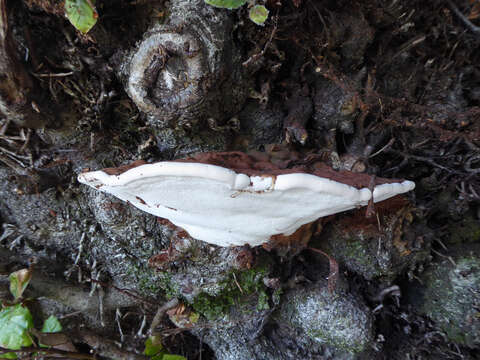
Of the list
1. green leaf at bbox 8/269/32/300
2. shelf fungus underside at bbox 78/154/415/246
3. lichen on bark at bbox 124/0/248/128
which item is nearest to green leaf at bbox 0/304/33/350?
green leaf at bbox 8/269/32/300

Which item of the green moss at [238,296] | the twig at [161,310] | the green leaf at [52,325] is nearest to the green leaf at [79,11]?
the green moss at [238,296]

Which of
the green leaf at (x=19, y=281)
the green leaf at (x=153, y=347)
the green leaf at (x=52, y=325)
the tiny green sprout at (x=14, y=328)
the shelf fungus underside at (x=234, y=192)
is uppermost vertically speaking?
the shelf fungus underside at (x=234, y=192)

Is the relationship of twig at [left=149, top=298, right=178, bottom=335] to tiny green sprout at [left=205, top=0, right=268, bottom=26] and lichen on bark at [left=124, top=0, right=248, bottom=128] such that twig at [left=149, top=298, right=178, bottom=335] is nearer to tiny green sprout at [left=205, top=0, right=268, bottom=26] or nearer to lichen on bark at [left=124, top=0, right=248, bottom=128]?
lichen on bark at [left=124, top=0, right=248, bottom=128]

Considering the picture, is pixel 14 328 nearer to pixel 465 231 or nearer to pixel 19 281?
pixel 19 281

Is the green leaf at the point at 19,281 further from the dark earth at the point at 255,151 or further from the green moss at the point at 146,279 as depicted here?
the green moss at the point at 146,279

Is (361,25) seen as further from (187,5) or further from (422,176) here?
(422,176)

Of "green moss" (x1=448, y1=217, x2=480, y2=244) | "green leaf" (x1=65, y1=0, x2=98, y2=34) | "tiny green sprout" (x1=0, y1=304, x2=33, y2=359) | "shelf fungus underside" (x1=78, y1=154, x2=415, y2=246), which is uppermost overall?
"green leaf" (x1=65, y1=0, x2=98, y2=34)

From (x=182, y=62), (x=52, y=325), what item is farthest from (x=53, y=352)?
(x=182, y=62)
